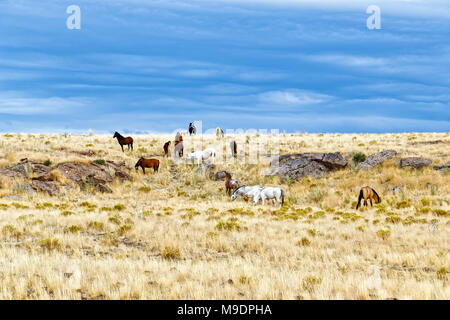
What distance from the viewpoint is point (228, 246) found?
44.8 ft

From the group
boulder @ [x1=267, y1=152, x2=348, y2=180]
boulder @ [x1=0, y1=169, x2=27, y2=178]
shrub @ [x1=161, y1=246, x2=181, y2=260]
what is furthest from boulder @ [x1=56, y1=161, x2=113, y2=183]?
shrub @ [x1=161, y1=246, x2=181, y2=260]

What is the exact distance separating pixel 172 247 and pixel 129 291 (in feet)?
16.5

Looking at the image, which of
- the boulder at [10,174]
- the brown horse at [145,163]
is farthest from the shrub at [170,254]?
the brown horse at [145,163]

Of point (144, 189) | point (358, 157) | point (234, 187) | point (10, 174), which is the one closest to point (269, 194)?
point (234, 187)

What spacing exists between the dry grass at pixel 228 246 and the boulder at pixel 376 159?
309 centimetres

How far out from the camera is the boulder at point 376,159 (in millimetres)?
33884

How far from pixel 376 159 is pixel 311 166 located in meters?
5.07

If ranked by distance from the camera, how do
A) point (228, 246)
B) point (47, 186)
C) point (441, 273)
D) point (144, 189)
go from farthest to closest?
point (144, 189) → point (47, 186) → point (228, 246) → point (441, 273)

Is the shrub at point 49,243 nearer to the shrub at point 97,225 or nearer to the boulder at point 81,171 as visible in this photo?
the shrub at point 97,225

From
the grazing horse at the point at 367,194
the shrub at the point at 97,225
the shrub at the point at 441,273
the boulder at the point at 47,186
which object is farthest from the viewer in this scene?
the boulder at the point at 47,186

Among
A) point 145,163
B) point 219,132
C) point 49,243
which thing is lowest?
point 49,243

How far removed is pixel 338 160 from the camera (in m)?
34.8

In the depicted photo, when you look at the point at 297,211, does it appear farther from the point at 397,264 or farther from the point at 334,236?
the point at 397,264

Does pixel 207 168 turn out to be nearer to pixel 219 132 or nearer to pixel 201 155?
pixel 201 155
